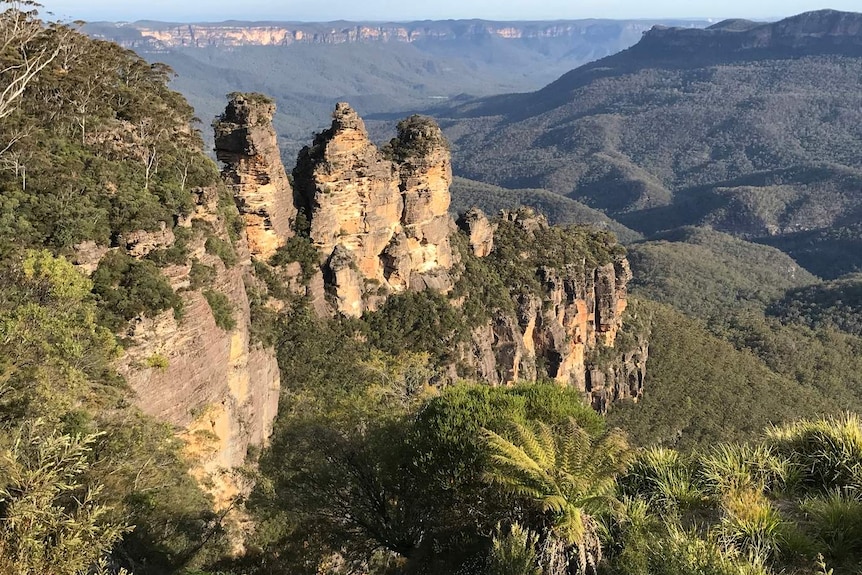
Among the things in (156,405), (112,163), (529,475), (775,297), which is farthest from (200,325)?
(775,297)

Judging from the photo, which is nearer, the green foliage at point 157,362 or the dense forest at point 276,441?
the dense forest at point 276,441

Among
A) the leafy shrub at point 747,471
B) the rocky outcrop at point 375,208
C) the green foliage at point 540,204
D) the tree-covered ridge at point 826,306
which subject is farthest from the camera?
the green foliage at point 540,204

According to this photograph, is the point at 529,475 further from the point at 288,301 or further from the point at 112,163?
the point at 288,301

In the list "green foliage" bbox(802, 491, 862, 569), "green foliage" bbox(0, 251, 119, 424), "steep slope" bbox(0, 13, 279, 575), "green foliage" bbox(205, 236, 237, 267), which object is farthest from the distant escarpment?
"green foliage" bbox(802, 491, 862, 569)

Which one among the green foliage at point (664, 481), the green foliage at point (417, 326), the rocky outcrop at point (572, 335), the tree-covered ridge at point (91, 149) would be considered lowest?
the rocky outcrop at point (572, 335)

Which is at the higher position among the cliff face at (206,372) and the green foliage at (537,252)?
the cliff face at (206,372)

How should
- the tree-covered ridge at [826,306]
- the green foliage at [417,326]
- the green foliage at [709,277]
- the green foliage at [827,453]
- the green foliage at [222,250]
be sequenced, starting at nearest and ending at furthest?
the green foliage at [827,453], the green foliage at [222,250], the green foliage at [417,326], the tree-covered ridge at [826,306], the green foliage at [709,277]

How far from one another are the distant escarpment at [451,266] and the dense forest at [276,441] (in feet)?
4.66

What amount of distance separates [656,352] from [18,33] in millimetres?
58187

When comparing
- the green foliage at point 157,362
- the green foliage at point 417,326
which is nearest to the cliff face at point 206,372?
the green foliage at point 157,362

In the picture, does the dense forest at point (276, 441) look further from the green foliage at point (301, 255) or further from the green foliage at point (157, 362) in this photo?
the green foliage at point (301, 255)

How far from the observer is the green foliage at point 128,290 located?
2030cm

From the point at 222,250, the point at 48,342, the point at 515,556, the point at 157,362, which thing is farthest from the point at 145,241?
the point at 515,556

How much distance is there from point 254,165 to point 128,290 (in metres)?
15.7
